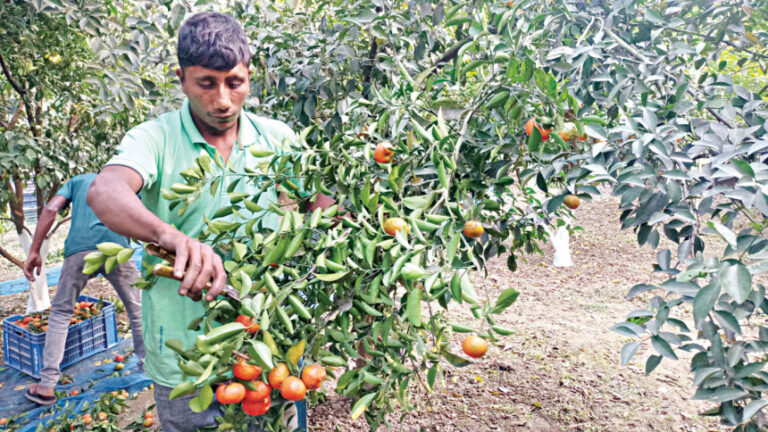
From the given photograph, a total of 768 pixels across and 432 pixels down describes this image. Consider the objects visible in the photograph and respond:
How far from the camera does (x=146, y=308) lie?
1.61m

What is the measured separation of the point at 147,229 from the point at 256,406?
1.50ft

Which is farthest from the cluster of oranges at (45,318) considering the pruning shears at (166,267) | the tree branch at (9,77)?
the pruning shears at (166,267)

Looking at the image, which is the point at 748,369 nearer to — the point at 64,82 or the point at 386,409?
the point at 386,409

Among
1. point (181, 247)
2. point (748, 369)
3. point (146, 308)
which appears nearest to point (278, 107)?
point (146, 308)

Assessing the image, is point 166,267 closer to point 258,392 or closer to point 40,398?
point 258,392

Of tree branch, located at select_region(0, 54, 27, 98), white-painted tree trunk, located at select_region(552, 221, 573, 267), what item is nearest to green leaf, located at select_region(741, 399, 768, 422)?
tree branch, located at select_region(0, 54, 27, 98)

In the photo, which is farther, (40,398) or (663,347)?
(40,398)

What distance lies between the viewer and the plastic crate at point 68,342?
3.82 meters

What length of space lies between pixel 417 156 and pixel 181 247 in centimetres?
60

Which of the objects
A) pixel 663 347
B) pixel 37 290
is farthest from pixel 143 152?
pixel 37 290

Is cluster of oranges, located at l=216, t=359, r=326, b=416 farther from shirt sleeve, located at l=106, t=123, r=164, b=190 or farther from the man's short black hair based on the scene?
the man's short black hair

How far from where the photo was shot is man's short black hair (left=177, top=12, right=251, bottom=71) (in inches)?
55.4

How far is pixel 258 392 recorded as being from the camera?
0.99 metres

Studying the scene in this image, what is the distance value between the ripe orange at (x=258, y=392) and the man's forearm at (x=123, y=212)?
385mm
